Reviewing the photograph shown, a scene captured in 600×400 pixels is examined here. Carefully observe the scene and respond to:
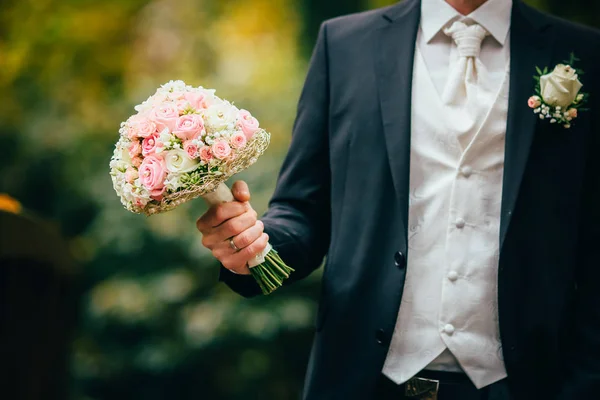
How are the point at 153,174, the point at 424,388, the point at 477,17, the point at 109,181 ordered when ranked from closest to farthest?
the point at 153,174, the point at 424,388, the point at 477,17, the point at 109,181

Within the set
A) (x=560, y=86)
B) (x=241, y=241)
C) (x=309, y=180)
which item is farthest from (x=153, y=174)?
(x=560, y=86)

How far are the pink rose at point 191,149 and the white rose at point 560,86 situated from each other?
0.85 meters

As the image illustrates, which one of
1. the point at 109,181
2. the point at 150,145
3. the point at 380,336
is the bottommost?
the point at 109,181

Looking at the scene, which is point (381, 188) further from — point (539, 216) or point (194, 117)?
point (194, 117)

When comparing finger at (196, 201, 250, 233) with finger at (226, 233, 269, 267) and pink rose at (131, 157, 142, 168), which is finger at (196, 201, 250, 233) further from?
pink rose at (131, 157, 142, 168)

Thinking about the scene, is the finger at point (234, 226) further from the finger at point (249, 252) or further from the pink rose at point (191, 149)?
the pink rose at point (191, 149)

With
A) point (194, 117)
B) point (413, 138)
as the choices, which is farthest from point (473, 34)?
point (194, 117)

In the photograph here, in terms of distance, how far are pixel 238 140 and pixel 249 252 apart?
26 cm

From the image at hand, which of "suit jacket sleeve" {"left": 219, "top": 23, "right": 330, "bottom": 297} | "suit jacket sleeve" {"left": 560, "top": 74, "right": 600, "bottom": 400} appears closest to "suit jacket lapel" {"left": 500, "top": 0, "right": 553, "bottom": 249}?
"suit jacket sleeve" {"left": 560, "top": 74, "right": 600, "bottom": 400}

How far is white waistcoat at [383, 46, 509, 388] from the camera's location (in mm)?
1781

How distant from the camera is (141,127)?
161cm

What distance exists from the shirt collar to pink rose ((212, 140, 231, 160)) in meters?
0.65

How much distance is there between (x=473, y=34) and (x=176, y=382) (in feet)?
10.9

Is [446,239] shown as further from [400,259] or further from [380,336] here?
[380,336]
